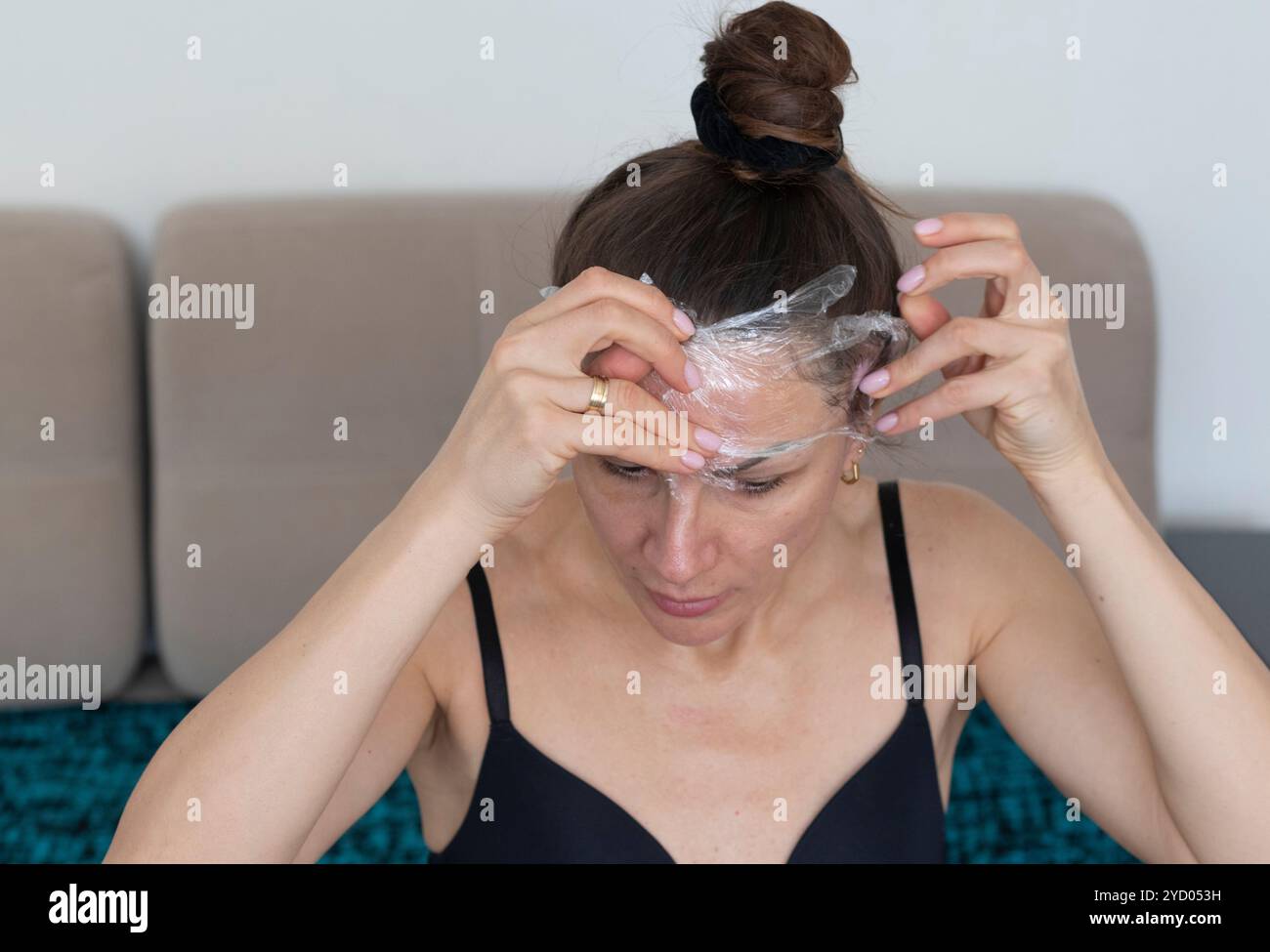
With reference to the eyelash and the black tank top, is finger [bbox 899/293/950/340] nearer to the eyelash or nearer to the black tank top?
the eyelash

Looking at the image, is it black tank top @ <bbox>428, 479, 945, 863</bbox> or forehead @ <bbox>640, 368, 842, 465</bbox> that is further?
black tank top @ <bbox>428, 479, 945, 863</bbox>

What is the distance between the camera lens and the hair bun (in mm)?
1193

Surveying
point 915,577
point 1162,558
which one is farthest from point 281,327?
point 1162,558

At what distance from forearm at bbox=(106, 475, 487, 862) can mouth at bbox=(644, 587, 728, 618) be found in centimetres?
21

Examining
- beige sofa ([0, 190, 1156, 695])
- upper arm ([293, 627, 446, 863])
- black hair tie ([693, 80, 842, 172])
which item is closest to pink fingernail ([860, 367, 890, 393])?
black hair tie ([693, 80, 842, 172])

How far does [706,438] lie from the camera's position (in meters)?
1.17

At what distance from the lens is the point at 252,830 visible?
3.69 feet

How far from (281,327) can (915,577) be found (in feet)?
3.35

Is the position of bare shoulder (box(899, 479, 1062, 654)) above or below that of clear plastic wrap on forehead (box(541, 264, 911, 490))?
below

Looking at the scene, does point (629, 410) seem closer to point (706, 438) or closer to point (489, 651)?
point (706, 438)

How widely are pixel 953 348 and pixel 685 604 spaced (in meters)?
0.35

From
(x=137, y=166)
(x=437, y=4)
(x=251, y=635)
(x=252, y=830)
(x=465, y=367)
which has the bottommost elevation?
(x=251, y=635)

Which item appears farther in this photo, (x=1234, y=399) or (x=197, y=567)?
(x=1234, y=399)

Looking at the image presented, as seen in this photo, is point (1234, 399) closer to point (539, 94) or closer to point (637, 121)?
point (637, 121)
